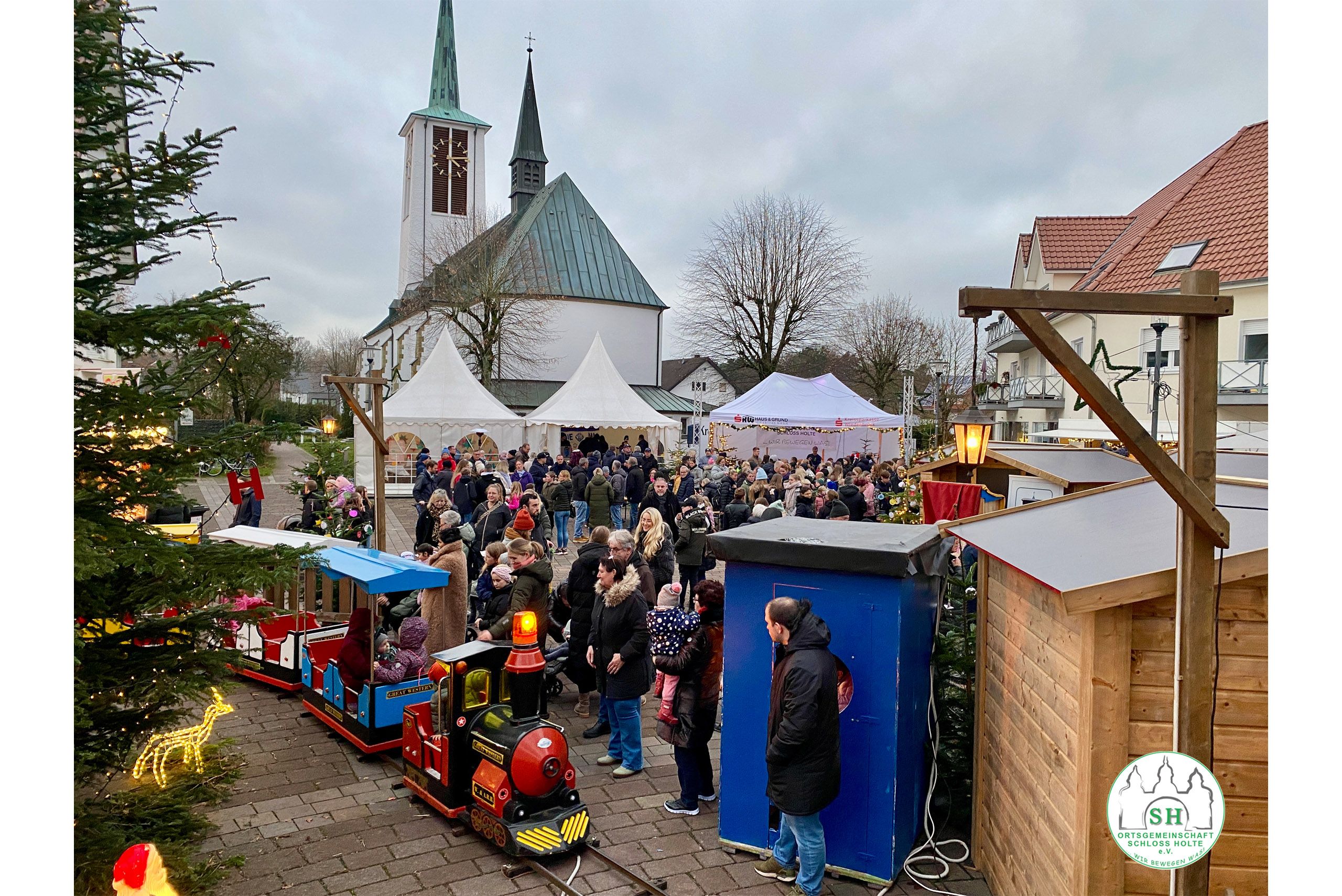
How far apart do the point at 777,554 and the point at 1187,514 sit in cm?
253

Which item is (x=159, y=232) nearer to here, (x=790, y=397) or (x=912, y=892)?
(x=912, y=892)

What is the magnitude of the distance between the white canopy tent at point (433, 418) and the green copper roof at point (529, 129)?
31.9 m

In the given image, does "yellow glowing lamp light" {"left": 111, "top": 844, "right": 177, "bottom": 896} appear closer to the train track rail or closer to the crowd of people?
the train track rail

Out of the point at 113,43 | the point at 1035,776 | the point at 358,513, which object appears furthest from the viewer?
the point at 358,513

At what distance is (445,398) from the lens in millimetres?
24922

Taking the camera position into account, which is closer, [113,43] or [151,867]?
[151,867]

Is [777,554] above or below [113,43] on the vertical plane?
below

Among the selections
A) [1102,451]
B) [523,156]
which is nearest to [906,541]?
[1102,451]

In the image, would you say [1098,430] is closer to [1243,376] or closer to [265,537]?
[1243,376]

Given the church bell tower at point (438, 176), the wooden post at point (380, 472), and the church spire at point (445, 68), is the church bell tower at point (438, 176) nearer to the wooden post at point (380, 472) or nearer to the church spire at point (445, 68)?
the church spire at point (445, 68)

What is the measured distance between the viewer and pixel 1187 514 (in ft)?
9.66

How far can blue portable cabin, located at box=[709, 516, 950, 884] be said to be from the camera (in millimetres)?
4988

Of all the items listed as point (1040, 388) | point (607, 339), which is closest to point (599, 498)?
point (1040, 388)

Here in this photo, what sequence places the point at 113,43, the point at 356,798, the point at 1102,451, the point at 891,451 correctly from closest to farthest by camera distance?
the point at 113,43 → the point at 356,798 → the point at 1102,451 → the point at 891,451
